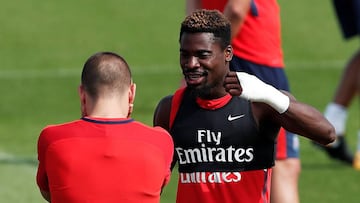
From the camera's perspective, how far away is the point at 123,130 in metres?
5.70

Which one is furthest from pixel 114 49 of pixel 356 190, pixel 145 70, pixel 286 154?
pixel 286 154

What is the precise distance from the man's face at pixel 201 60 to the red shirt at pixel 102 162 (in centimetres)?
68

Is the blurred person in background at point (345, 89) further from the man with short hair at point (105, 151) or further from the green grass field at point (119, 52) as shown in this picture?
the man with short hair at point (105, 151)

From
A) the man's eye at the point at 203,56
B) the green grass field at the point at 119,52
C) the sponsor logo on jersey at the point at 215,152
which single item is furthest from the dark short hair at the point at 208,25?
the green grass field at the point at 119,52

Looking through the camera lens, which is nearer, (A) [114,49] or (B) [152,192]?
(B) [152,192]

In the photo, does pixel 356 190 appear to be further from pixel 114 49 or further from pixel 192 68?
pixel 114 49

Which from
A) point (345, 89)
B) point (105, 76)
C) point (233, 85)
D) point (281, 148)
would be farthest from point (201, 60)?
point (345, 89)

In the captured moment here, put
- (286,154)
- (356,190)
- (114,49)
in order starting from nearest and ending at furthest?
1. (286,154)
2. (356,190)
3. (114,49)

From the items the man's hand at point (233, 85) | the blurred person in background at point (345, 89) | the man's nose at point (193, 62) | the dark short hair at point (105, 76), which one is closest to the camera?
the dark short hair at point (105, 76)

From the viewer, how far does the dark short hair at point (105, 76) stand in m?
5.73

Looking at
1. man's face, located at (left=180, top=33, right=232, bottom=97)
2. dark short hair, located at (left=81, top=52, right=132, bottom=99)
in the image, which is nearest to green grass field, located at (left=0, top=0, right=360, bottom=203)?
man's face, located at (left=180, top=33, right=232, bottom=97)

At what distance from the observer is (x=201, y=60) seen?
6.36 m

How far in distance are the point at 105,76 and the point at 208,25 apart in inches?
35.4

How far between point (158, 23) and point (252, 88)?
12.5 metres
